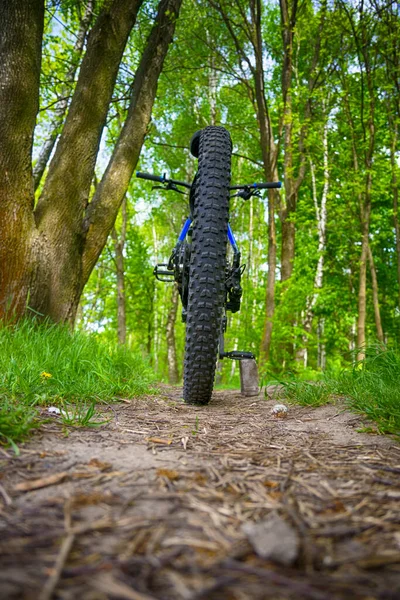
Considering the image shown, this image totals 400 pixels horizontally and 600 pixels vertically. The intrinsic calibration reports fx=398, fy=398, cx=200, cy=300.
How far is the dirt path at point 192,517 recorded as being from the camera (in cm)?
66

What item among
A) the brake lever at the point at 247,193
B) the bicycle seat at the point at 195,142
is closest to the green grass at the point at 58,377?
the brake lever at the point at 247,193

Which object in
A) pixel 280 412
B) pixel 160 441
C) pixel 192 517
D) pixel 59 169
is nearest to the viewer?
pixel 192 517

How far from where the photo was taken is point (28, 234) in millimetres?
3965

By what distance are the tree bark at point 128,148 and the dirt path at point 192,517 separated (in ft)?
11.0

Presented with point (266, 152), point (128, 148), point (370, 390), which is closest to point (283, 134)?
point (266, 152)

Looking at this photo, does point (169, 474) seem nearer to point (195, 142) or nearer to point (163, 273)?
point (163, 273)

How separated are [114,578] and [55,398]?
1.69 meters

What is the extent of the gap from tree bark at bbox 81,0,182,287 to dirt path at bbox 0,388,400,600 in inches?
132

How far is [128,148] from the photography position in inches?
203

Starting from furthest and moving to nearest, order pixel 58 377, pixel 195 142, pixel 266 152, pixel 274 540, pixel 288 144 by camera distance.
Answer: pixel 288 144 → pixel 266 152 → pixel 195 142 → pixel 58 377 → pixel 274 540

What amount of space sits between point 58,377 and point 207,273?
1275mm

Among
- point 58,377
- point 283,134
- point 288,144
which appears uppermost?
point 283,134

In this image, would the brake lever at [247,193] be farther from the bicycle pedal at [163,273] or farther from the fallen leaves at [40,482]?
the fallen leaves at [40,482]

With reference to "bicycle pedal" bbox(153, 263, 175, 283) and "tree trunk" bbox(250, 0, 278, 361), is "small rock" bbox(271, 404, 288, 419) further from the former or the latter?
"tree trunk" bbox(250, 0, 278, 361)
